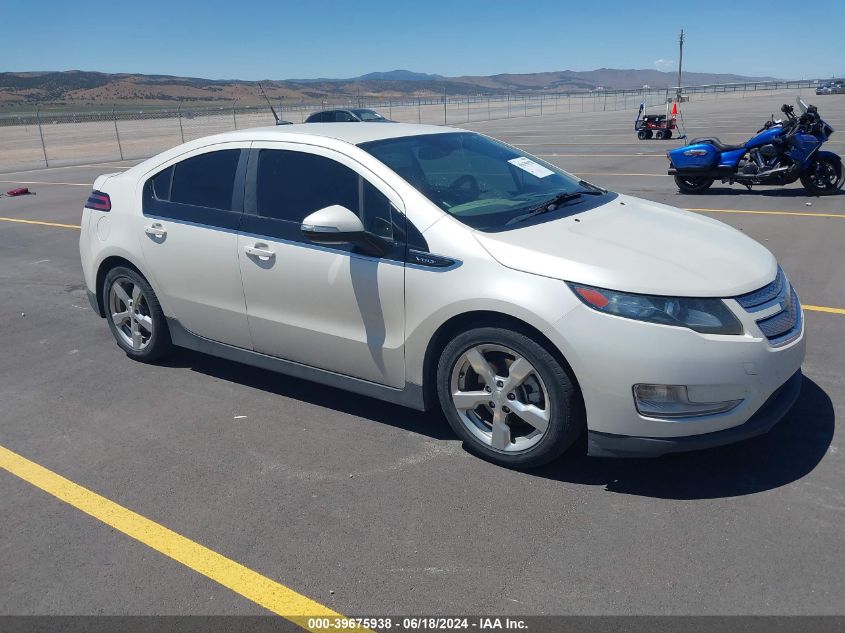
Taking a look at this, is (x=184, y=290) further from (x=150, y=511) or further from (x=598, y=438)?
(x=598, y=438)

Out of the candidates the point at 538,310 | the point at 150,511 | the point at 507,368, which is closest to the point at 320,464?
the point at 150,511

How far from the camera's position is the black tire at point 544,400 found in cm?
343

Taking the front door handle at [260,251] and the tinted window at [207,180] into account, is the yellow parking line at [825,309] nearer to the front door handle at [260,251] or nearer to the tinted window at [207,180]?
the front door handle at [260,251]

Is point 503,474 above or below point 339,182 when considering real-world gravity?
below

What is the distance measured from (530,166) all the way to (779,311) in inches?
72.0

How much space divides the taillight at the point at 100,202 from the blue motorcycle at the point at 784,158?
9.63 m

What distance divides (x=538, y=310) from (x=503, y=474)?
0.88 meters

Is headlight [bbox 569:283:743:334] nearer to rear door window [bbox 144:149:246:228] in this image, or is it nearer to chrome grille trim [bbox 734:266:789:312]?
chrome grille trim [bbox 734:266:789:312]

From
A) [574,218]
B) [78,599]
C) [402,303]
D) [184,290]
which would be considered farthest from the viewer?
[184,290]

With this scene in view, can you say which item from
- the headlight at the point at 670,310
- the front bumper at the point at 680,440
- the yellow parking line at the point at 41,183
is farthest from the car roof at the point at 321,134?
the yellow parking line at the point at 41,183

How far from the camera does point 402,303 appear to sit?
12.6 ft

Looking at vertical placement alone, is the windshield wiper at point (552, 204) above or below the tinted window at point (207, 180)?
below

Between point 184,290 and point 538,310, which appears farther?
point 184,290

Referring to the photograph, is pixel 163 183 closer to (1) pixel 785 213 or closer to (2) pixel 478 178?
(2) pixel 478 178
